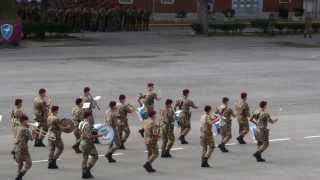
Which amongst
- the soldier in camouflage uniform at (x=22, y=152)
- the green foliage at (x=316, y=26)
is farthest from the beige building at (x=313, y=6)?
the soldier in camouflage uniform at (x=22, y=152)

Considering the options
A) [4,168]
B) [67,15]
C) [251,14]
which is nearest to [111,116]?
[4,168]

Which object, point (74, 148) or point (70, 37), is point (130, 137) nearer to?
point (74, 148)

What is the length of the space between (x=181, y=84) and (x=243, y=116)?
38.3 ft

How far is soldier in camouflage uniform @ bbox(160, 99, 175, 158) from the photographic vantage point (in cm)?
1892

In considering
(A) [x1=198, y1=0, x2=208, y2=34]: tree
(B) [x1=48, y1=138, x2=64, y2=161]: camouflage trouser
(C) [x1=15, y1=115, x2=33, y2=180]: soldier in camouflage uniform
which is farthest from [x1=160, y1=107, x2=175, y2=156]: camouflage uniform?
(A) [x1=198, y1=0, x2=208, y2=34]: tree

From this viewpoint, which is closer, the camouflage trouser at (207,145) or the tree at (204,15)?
the camouflage trouser at (207,145)

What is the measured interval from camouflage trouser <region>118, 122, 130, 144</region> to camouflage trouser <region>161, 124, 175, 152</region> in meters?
1.09

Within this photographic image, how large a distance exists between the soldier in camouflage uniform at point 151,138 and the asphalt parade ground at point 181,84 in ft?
0.90

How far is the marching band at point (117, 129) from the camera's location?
652 inches

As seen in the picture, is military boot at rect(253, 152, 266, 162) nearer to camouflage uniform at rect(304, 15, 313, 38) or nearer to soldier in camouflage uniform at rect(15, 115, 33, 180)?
soldier in camouflage uniform at rect(15, 115, 33, 180)

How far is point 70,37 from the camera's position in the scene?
180ft

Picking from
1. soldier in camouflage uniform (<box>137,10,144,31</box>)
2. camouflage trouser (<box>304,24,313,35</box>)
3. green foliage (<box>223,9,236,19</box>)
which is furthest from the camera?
green foliage (<box>223,9,236,19</box>)

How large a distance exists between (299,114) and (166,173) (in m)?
9.84

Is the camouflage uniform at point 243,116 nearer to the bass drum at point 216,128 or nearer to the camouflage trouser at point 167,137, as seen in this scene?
the bass drum at point 216,128
